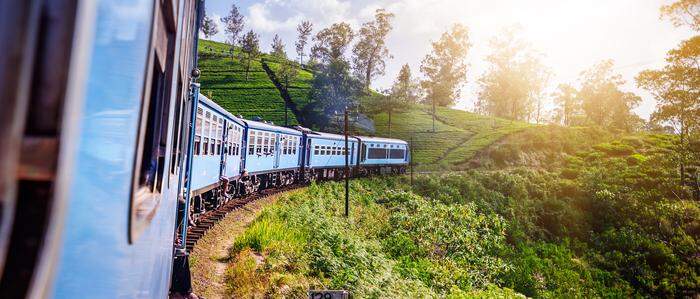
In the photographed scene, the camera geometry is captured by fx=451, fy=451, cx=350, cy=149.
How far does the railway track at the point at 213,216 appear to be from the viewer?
9766 mm

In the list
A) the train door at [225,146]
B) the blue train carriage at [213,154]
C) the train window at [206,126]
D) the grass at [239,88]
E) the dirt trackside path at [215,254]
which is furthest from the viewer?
the grass at [239,88]

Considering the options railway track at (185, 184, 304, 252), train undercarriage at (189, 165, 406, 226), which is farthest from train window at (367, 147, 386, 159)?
railway track at (185, 184, 304, 252)

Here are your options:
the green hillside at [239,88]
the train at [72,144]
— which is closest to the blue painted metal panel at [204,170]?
the train at [72,144]

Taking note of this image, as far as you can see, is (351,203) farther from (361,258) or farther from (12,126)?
(12,126)

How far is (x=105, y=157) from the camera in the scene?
2.62ft

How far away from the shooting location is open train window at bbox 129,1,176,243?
111 centimetres

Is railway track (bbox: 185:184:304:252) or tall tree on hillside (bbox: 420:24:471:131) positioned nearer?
railway track (bbox: 185:184:304:252)

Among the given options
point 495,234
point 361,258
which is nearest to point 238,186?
point 361,258

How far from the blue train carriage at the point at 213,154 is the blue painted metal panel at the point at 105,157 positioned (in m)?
6.99

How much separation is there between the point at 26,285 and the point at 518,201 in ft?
105

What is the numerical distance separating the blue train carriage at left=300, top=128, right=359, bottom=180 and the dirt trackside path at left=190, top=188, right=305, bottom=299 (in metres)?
9.53

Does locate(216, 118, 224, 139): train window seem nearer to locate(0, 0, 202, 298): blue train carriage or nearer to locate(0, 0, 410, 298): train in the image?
locate(0, 0, 410, 298): train

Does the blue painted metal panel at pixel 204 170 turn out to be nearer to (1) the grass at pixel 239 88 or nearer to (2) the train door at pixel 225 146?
(2) the train door at pixel 225 146

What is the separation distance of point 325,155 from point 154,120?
23904mm
